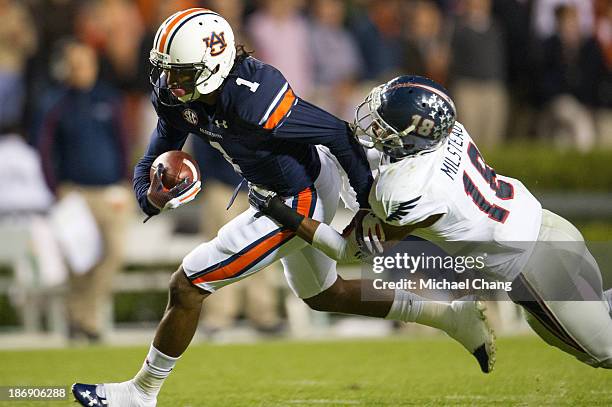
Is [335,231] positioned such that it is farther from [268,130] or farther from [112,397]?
[112,397]

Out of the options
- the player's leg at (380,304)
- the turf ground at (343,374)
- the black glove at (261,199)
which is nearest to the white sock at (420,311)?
the player's leg at (380,304)

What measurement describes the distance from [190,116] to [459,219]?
1.31 m

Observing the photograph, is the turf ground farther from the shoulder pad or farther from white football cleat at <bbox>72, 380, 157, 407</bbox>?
the shoulder pad

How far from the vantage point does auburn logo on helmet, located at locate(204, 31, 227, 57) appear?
5094mm

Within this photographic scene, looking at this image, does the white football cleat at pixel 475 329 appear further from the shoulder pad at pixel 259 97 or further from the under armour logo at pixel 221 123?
the under armour logo at pixel 221 123

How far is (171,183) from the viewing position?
525 cm

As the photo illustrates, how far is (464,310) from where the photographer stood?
559cm

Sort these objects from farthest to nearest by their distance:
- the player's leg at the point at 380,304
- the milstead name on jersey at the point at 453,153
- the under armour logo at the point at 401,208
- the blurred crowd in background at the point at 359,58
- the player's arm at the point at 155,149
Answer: the blurred crowd in background at the point at 359,58 < the player's leg at the point at 380,304 < the player's arm at the point at 155,149 < the milstead name on jersey at the point at 453,153 < the under armour logo at the point at 401,208

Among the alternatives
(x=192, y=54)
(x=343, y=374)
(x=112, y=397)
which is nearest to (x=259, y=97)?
(x=192, y=54)

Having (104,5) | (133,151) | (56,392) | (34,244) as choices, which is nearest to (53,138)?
(34,244)

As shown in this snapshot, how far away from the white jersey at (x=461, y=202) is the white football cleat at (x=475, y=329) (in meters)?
0.37

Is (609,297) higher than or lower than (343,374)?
higher

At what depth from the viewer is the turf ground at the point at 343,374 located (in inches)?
220

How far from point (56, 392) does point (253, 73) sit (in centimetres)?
197
